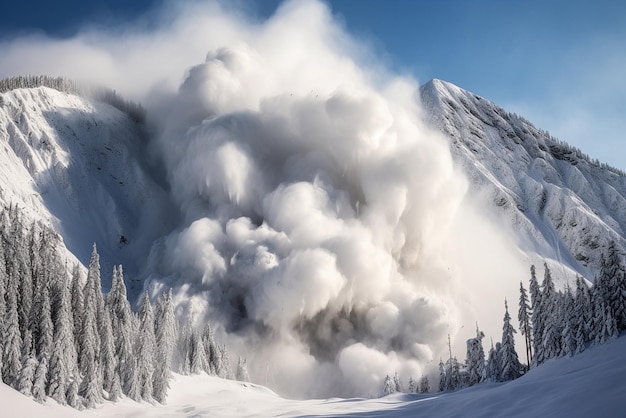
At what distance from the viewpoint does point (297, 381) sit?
416ft

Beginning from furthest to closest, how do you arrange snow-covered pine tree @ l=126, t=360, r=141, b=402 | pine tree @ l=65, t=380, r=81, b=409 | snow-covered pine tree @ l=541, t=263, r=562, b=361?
snow-covered pine tree @ l=541, t=263, r=562, b=361
snow-covered pine tree @ l=126, t=360, r=141, b=402
pine tree @ l=65, t=380, r=81, b=409

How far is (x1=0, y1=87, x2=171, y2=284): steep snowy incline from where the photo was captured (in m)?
141

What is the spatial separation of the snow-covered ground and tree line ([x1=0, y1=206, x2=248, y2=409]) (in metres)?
2.06

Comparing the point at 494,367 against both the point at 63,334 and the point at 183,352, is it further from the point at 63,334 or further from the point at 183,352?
the point at 63,334

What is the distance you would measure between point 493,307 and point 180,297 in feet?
352

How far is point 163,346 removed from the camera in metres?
69.8

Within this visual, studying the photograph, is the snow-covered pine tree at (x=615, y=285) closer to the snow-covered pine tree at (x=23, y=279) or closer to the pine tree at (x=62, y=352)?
the pine tree at (x=62, y=352)

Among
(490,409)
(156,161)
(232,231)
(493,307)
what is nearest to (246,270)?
(232,231)

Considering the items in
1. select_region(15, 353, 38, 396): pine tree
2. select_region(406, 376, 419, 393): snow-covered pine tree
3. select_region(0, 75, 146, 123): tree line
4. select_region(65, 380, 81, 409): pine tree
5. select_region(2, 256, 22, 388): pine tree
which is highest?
select_region(0, 75, 146, 123): tree line

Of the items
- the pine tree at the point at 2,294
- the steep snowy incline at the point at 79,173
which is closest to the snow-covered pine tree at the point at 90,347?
the pine tree at the point at 2,294

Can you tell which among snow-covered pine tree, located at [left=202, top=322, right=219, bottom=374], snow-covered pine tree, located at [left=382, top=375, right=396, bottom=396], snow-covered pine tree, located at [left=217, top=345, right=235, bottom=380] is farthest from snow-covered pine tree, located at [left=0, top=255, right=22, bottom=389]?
snow-covered pine tree, located at [left=382, top=375, right=396, bottom=396]

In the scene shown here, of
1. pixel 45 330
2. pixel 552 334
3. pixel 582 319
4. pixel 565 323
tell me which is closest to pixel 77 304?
pixel 45 330

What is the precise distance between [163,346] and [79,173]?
113 metres

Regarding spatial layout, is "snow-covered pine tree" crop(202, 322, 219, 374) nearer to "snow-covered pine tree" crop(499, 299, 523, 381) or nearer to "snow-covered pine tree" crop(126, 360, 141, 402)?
"snow-covered pine tree" crop(126, 360, 141, 402)
